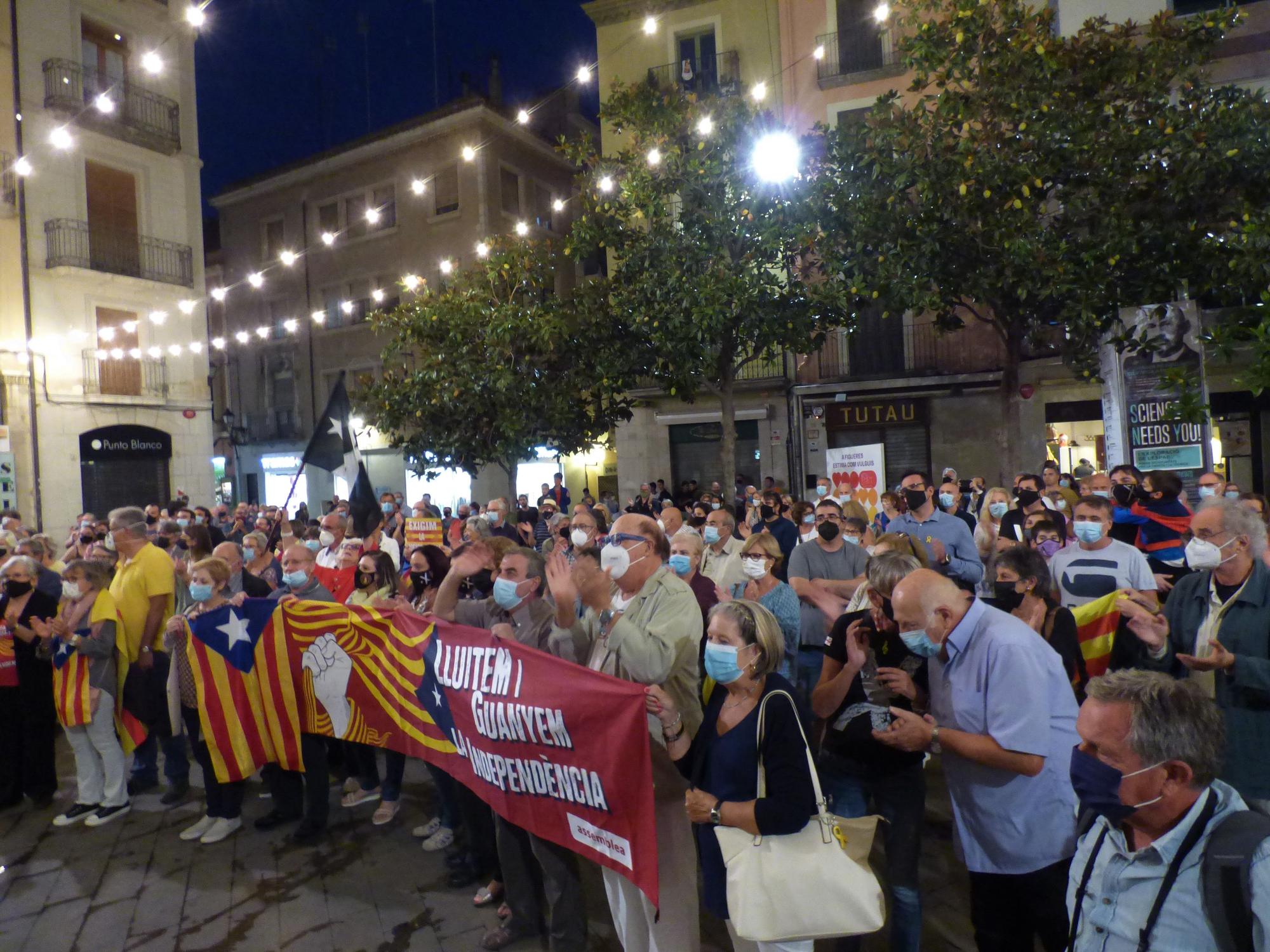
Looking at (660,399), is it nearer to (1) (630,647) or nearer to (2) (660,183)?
(2) (660,183)

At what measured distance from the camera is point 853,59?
1959 cm

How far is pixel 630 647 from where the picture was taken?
10.1 feet

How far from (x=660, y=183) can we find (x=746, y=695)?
12.5 m

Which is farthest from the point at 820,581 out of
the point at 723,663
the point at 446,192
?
the point at 446,192

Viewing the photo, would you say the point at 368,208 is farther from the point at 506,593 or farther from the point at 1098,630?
the point at 1098,630

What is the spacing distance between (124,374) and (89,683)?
17.5 m

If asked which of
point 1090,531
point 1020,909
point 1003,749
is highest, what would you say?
point 1090,531

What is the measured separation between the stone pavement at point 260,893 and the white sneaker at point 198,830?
0.18 ft

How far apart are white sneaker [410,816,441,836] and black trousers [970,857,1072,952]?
3.24m

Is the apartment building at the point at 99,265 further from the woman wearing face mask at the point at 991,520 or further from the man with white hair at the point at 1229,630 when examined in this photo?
the man with white hair at the point at 1229,630

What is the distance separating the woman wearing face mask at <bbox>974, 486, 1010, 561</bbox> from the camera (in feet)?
24.5

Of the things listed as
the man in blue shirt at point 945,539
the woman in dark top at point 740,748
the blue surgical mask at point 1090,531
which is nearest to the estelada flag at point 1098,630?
the blue surgical mask at point 1090,531

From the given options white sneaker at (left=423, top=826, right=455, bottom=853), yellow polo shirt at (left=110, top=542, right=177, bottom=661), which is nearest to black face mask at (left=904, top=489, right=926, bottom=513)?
white sneaker at (left=423, top=826, right=455, bottom=853)

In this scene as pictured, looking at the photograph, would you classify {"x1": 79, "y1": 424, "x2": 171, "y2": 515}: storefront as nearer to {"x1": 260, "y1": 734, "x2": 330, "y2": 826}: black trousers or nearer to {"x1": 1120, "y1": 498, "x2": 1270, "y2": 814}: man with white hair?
{"x1": 260, "y1": 734, "x2": 330, "y2": 826}: black trousers
